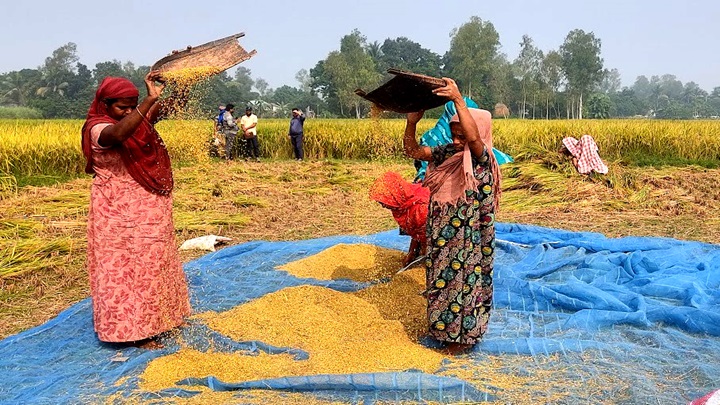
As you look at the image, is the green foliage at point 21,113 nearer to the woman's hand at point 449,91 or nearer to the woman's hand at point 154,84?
the woman's hand at point 154,84

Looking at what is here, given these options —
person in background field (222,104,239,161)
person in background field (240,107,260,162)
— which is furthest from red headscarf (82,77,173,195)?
person in background field (240,107,260,162)

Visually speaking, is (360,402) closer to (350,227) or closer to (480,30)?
(350,227)

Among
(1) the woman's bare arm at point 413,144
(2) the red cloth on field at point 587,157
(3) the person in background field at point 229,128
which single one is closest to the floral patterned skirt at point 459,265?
(1) the woman's bare arm at point 413,144

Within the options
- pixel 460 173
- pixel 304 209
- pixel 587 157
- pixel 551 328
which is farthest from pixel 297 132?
pixel 460 173

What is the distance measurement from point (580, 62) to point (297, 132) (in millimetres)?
58208

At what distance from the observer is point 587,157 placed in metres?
9.70

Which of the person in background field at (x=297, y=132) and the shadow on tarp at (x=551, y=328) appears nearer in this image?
the shadow on tarp at (x=551, y=328)

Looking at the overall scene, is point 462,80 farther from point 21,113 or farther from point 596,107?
point 21,113

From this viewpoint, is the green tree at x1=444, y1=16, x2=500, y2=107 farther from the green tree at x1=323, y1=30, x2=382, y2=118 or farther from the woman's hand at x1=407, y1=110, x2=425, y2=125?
the woman's hand at x1=407, y1=110, x2=425, y2=125

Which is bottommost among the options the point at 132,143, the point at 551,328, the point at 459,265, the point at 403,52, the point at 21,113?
the point at 551,328

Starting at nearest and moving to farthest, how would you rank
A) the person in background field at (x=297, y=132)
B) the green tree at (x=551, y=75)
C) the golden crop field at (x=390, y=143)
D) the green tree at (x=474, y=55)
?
the golden crop field at (x=390, y=143) → the person in background field at (x=297, y=132) → the green tree at (x=474, y=55) → the green tree at (x=551, y=75)

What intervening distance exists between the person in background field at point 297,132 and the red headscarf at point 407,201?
1096cm

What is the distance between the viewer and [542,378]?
2910mm

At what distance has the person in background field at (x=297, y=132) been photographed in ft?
50.7
